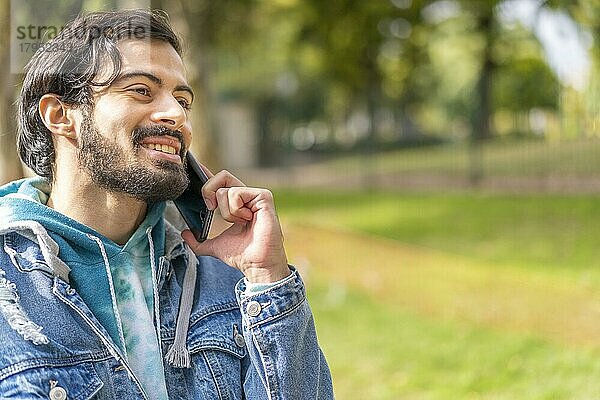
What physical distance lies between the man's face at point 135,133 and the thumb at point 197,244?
0.17 meters

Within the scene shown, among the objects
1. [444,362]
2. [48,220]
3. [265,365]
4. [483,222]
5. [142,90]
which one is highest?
[142,90]

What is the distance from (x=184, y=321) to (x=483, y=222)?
912 cm

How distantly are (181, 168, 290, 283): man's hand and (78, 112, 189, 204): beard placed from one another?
115mm

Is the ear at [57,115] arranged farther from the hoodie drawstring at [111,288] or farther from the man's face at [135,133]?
the hoodie drawstring at [111,288]

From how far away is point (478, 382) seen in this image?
4977 mm

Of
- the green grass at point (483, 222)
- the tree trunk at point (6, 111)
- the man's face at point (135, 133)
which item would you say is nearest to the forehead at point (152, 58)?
the man's face at point (135, 133)

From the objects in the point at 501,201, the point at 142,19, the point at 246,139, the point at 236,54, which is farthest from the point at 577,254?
the point at 246,139

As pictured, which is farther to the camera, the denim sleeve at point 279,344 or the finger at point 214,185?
the finger at point 214,185

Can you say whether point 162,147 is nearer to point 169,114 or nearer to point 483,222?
point 169,114

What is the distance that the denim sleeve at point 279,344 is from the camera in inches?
63.3

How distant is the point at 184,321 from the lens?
1.65 metres

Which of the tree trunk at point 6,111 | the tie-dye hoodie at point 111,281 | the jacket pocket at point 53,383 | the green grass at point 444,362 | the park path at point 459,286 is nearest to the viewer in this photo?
the jacket pocket at point 53,383

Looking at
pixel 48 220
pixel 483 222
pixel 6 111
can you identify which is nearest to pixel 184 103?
pixel 48 220

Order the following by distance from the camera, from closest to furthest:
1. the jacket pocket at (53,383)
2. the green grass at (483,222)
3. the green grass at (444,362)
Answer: the jacket pocket at (53,383) → the green grass at (444,362) → the green grass at (483,222)
